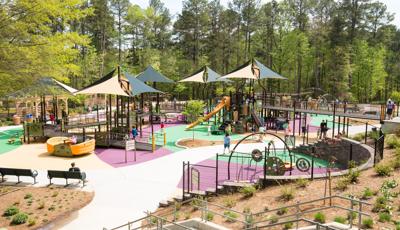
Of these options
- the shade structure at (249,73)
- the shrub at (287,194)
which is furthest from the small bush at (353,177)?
the shade structure at (249,73)

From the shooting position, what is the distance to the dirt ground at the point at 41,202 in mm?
12969

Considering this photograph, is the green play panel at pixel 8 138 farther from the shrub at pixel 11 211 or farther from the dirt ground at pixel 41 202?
the shrub at pixel 11 211

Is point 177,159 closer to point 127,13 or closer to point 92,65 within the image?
point 92,65

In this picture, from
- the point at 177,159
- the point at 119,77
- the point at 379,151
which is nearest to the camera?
the point at 379,151

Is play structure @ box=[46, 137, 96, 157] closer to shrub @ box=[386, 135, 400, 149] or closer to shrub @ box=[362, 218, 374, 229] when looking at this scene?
shrub @ box=[386, 135, 400, 149]

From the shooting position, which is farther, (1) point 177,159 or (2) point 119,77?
(2) point 119,77

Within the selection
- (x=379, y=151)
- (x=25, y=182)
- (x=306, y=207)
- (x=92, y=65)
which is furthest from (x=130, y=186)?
(x=92, y=65)

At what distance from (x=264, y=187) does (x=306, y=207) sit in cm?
291

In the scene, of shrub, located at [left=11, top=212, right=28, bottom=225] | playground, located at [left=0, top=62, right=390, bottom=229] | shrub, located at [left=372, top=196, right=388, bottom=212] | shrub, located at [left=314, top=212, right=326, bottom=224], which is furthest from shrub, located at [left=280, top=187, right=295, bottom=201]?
shrub, located at [left=11, top=212, right=28, bottom=225]

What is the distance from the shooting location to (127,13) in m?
61.5

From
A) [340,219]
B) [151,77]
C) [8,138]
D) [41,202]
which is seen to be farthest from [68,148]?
[151,77]

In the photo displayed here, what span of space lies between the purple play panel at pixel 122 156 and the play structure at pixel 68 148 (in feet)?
3.01

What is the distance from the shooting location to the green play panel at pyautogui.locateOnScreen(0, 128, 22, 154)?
2638 cm

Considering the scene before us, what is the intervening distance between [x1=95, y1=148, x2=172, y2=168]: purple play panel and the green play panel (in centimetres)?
689
